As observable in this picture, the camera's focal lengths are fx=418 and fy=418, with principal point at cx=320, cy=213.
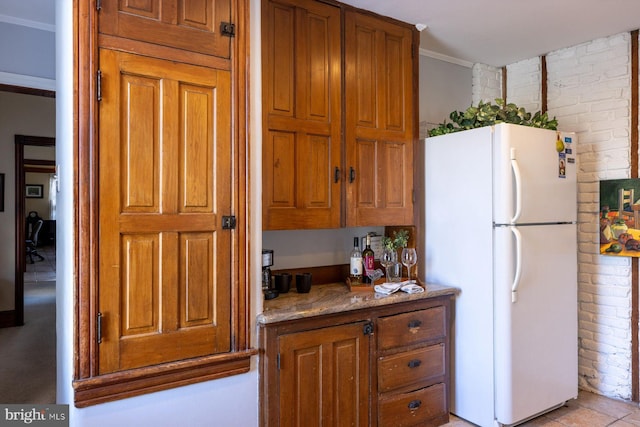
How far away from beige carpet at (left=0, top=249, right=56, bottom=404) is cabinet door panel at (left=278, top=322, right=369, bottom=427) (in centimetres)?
184

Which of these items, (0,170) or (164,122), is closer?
(164,122)

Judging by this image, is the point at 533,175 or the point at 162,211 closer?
the point at 162,211

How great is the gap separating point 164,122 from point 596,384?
10.7 ft

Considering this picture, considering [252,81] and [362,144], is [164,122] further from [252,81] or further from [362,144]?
[362,144]

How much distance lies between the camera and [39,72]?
2.55 m

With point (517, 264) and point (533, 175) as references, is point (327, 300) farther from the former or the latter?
point (533, 175)

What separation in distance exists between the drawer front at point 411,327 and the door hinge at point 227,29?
1583 millimetres

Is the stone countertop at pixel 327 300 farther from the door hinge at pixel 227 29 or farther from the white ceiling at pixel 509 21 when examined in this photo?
the white ceiling at pixel 509 21

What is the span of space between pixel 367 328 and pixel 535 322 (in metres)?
1.05

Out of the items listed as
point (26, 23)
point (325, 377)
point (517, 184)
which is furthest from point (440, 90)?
point (26, 23)

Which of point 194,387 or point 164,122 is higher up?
point 164,122

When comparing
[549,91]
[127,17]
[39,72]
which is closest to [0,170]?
[39,72]

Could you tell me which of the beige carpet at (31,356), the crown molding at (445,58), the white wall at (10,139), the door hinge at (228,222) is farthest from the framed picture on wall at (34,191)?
the door hinge at (228,222)

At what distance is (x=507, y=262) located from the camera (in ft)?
7.63
